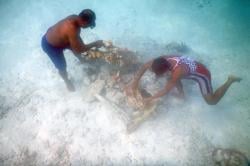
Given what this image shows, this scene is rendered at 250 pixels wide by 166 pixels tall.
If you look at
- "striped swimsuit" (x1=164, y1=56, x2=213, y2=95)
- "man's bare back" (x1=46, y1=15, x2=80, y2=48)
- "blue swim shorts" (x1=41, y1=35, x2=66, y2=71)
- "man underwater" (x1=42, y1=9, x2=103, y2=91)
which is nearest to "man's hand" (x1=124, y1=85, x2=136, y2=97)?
"striped swimsuit" (x1=164, y1=56, x2=213, y2=95)

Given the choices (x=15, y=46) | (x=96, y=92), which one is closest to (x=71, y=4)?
(x=15, y=46)

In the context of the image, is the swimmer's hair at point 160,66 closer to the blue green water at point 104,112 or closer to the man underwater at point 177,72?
the man underwater at point 177,72

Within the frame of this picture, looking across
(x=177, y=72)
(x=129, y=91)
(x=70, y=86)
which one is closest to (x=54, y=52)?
(x=70, y=86)

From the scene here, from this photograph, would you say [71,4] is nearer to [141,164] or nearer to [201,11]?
[201,11]

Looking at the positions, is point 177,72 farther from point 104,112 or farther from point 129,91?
point 104,112

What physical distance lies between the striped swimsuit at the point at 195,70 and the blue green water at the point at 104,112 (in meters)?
1.01

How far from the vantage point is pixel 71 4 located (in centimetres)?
1095

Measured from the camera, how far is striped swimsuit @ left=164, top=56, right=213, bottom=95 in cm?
547

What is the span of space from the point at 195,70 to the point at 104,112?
8.51 feet

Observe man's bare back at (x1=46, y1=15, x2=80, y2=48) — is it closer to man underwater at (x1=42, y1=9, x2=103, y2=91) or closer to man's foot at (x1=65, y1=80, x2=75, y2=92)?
man underwater at (x1=42, y1=9, x2=103, y2=91)

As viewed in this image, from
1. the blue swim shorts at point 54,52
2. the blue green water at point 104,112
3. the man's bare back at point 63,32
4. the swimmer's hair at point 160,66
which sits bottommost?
the blue green water at point 104,112

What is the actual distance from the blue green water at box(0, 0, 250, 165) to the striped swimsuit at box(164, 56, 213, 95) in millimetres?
1008

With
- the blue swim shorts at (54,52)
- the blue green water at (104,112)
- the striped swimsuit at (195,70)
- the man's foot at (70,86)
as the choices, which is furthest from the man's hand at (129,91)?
the blue swim shorts at (54,52)

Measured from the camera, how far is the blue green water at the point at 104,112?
5.76m
